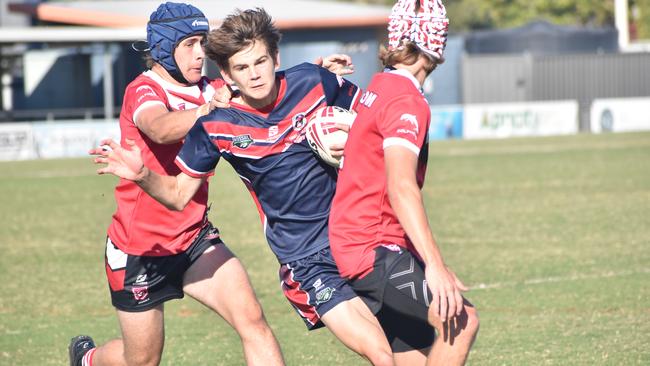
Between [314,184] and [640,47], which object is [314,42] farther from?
[314,184]

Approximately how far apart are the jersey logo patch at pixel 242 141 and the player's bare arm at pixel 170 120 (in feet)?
0.56

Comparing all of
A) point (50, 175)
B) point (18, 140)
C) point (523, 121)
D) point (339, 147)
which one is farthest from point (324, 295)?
point (523, 121)

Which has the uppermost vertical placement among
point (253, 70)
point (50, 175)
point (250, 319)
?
point (253, 70)

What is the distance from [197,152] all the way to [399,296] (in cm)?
122

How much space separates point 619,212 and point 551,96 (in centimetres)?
3191

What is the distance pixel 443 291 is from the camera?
4.34m

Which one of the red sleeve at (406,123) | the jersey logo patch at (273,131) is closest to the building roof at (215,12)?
the jersey logo patch at (273,131)

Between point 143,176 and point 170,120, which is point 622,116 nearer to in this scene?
point 170,120

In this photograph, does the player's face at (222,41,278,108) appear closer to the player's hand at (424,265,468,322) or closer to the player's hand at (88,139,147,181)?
the player's hand at (88,139,147,181)

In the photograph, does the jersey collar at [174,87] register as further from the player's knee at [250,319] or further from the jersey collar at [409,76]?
the jersey collar at [409,76]

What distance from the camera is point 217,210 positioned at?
695 inches

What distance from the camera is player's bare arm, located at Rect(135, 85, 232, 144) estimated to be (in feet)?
17.4

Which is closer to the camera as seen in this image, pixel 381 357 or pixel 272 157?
pixel 381 357

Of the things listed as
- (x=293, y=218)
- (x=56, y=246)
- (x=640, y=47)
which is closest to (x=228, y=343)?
(x=293, y=218)
